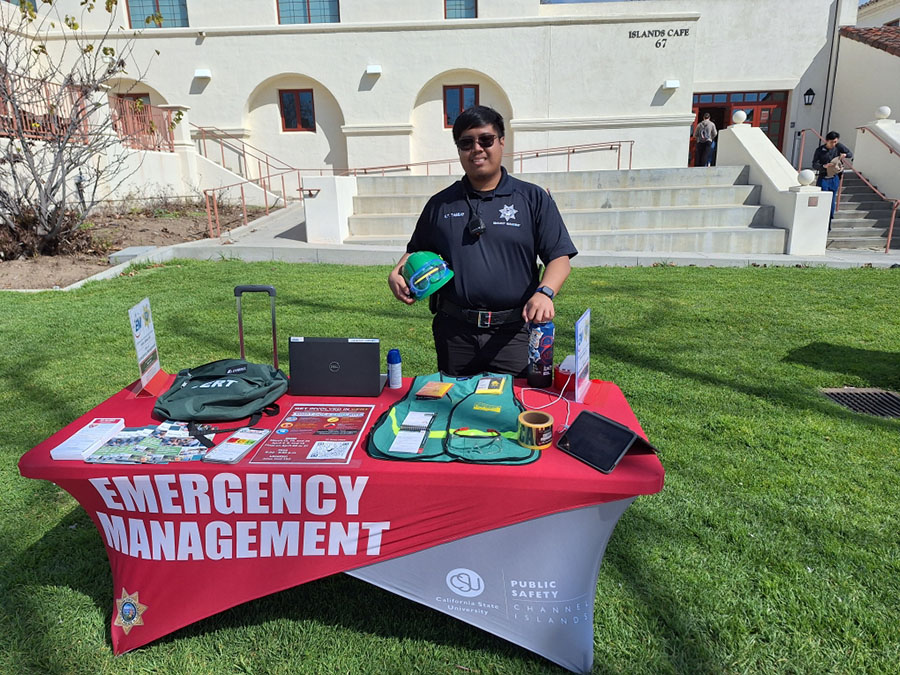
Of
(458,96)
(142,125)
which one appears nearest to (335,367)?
(142,125)

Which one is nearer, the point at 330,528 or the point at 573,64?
the point at 330,528

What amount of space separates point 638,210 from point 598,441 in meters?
10.4

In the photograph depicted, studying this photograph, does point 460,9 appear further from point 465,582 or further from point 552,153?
point 465,582

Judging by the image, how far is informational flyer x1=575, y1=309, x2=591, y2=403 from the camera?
2.20m

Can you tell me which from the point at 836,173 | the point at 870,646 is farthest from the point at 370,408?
the point at 836,173

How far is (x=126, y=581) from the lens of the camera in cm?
217

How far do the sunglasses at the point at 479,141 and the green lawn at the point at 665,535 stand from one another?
196cm

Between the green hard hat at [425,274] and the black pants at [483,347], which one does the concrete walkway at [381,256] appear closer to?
the black pants at [483,347]

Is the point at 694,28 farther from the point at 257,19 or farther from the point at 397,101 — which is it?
the point at 257,19

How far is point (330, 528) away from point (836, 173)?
1323cm

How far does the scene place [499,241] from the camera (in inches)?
106

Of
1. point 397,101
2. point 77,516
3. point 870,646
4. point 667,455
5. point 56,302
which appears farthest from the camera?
point 397,101

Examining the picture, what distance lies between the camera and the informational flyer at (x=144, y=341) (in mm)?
2439

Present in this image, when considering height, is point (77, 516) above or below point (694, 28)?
below
